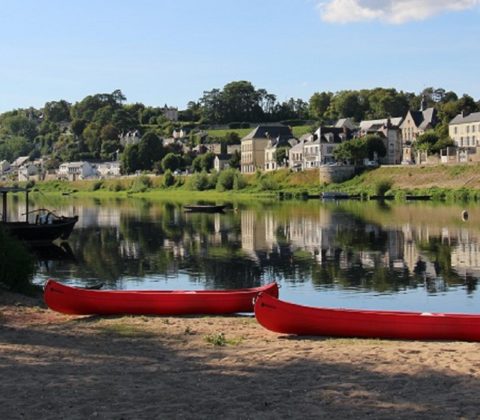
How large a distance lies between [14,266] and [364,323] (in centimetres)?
1110

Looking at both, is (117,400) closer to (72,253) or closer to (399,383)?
(399,383)

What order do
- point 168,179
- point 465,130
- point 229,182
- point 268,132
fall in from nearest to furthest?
1. point 465,130
2. point 229,182
3. point 168,179
4. point 268,132

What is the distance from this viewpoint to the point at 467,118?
118562 millimetres

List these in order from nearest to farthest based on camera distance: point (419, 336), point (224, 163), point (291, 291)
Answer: point (419, 336), point (291, 291), point (224, 163)

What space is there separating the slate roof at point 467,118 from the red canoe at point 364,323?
106 m

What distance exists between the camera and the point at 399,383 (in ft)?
38.7

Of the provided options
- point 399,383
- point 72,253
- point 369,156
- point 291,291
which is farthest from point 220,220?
point 369,156

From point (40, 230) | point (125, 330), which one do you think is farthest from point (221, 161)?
point (125, 330)

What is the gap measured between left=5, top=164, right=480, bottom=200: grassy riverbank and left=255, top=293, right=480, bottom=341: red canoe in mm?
73677

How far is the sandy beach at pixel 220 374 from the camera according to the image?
10398mm

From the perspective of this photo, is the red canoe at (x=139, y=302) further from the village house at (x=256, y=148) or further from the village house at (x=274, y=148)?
the village house at (x=256, y=148)

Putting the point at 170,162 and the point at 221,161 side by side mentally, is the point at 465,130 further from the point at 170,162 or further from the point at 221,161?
the point at 170,162

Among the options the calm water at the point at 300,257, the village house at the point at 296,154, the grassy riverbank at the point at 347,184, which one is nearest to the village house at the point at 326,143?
the village house at the point at 296,154

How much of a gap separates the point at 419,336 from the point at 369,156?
108 metres
